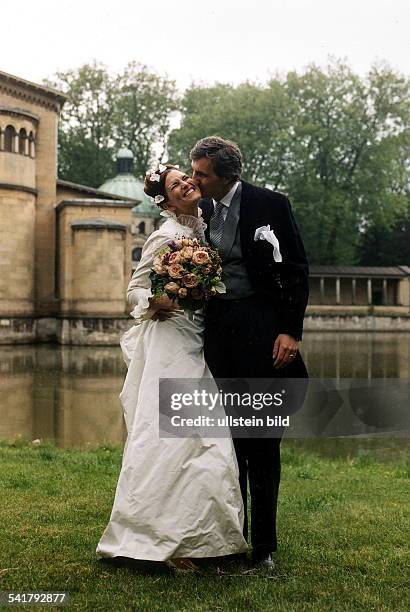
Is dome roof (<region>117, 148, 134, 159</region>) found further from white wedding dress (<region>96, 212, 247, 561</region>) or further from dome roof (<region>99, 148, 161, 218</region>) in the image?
white wedding dress (<region>96, 212, 247, 561</region>)

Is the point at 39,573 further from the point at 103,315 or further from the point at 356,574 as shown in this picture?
the point at 103,315

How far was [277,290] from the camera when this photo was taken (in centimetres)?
444

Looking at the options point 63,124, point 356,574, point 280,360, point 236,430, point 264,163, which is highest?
point 63,124

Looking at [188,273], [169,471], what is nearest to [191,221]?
[188,273]

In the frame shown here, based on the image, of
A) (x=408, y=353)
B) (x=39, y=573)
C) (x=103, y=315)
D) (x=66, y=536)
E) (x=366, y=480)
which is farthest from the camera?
(x=103, y=315)

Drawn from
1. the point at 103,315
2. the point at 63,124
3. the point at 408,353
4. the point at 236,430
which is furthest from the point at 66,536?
the point at 63,124

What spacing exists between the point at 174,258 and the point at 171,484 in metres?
1.12

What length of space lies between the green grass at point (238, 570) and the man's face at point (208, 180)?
1932 mm

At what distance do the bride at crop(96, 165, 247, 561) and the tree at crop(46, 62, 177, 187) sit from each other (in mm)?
51480

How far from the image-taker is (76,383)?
16453mm

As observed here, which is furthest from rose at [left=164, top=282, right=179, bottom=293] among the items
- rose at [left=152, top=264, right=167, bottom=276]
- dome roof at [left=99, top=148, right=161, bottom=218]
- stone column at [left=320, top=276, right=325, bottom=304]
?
stone column at [left=320, top=276, right=325, bottom=304]

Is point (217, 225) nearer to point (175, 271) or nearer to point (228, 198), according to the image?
point (228, 198)

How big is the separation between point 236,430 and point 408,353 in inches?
936

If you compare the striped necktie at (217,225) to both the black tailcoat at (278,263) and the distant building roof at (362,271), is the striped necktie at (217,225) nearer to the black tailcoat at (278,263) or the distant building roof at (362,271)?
the black tailcoat at (278,263)
